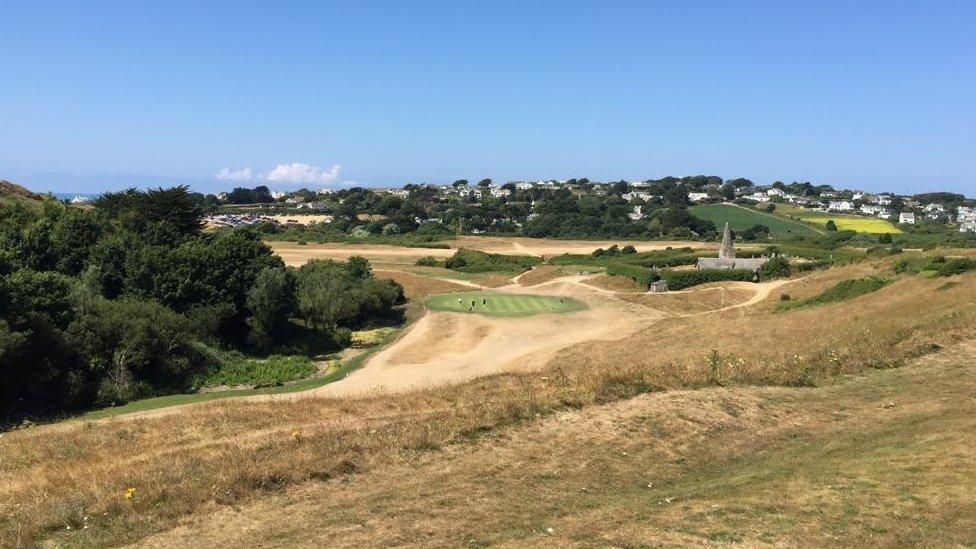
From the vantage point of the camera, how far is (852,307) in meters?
30.9

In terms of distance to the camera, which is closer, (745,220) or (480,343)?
(480,343)

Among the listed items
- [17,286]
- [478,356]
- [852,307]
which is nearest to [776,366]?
[852,307]

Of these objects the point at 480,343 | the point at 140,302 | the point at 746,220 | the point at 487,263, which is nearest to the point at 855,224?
the point at 746,220

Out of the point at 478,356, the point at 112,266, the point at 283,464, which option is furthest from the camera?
the point at 112,266

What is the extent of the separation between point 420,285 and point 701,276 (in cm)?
2296

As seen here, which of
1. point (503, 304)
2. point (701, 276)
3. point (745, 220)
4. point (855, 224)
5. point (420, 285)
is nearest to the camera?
point (503, 304)

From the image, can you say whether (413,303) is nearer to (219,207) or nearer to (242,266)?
(242,266)

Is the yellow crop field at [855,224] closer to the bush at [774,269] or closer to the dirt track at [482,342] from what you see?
the bush at [774,269]

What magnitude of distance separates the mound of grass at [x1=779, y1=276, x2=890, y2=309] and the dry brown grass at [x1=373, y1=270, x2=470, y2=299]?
27043 mm

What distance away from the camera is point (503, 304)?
157ft

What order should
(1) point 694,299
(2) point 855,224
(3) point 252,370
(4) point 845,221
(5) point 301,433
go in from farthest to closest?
(4) point 845,221 < (2) point 855,224 < (1) point 694,299 < (3) point 252,370 < (5) point 301,433

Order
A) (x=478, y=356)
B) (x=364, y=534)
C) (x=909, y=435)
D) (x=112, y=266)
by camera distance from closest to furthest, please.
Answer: (x=364, y=534) → (x=909, y=435) → (x=478, y=356) → (x=112, y=266)

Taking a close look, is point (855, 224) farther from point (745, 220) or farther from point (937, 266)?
point (937, 266)

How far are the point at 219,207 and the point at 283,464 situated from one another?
175 metres
